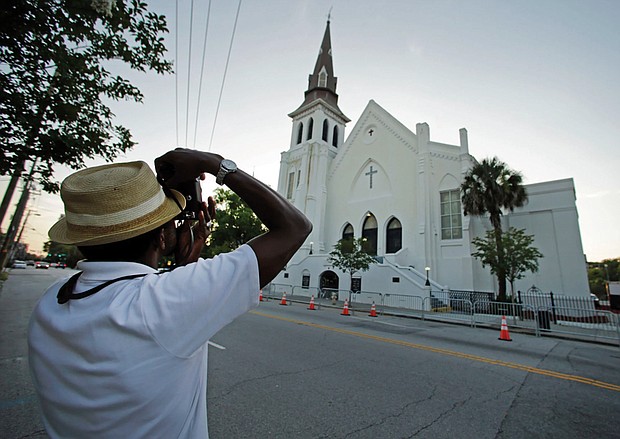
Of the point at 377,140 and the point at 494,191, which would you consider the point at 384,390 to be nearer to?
the point at 494,191

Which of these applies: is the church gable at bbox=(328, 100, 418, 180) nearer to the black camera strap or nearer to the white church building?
the white church building

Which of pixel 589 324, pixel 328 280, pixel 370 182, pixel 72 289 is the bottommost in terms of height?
pixel 589 324

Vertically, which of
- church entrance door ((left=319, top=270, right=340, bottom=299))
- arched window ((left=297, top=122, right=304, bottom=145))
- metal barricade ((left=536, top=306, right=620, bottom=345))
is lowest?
metal barricade ((left=536, top=306, right=620, bottom=345))

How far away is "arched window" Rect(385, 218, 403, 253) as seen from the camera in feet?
86.6

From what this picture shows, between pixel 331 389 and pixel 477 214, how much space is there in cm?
1942

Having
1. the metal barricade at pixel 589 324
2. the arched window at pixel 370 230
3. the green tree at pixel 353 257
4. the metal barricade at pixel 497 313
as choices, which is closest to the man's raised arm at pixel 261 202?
the metal barricade at pixel 589 324

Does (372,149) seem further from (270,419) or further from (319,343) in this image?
(270,419)

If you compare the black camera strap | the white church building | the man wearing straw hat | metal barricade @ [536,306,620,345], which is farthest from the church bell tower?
the black camera strap

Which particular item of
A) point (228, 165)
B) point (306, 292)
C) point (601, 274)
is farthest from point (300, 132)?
A: point (601, 274)

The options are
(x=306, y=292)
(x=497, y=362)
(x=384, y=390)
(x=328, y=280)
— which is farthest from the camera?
(x=328, y=280)

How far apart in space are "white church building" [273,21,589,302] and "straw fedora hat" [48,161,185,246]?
20.9 meters

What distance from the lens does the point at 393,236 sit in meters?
27.0

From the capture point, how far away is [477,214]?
800 inches

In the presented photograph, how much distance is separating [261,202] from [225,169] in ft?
0.67
